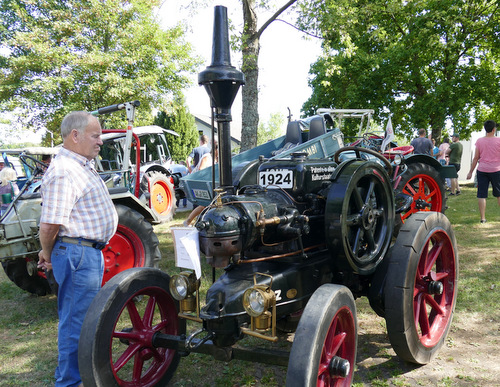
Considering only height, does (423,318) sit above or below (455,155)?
below

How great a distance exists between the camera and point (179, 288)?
237cm

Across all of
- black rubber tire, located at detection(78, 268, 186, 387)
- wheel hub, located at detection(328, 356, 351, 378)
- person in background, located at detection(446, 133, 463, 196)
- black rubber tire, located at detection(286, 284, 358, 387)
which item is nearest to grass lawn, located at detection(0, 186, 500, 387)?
black rubber tire, located at detection(78, 268, 186, 387)

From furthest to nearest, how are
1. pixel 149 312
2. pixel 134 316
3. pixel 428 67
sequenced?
pixel 428 67, pixel 149 312, pixel 134 316

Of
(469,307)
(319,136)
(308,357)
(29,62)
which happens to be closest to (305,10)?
(319,136)

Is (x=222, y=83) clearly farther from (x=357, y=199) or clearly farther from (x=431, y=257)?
(x=431, y=257)

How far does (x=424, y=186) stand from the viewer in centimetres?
644

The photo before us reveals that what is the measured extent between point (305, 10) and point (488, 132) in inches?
203

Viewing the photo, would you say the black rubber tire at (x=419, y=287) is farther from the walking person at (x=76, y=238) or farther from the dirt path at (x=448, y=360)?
the walking person at (x=76, y=238)

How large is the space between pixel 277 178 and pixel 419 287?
1.26m

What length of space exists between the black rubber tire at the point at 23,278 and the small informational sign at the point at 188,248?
328 cm

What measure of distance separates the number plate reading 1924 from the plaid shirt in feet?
3.42

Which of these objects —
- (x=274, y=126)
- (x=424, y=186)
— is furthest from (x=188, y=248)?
(x=274, y=126)

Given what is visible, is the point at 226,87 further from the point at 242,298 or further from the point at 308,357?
the point at 308,357

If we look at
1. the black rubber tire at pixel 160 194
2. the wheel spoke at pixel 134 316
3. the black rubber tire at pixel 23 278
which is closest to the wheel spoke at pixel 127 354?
the wheel spoke at pixel 134 316
